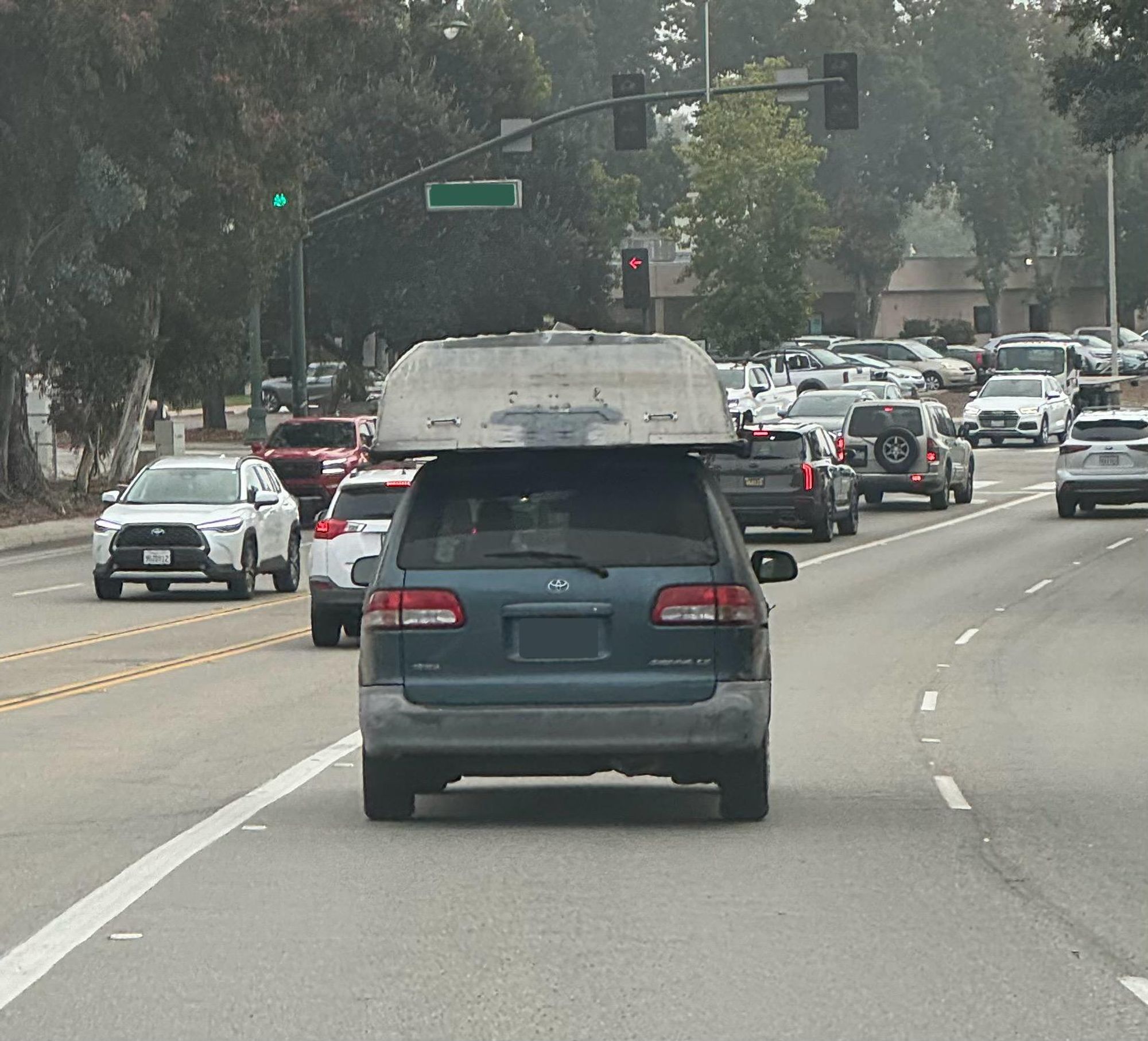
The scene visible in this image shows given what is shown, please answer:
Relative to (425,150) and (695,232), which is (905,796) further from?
(695,232)

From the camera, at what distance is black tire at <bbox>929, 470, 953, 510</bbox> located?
150 ft

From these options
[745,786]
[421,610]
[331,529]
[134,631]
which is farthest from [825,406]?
[421,610]

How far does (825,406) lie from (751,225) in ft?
121

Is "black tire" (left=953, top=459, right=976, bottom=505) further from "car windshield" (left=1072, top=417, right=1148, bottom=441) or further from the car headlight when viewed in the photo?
the car headlight

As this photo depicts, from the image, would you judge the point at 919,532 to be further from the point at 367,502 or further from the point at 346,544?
the point at 346,544

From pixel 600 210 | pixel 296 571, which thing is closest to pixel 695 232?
pixel 600 210

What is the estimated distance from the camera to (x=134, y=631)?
976 inches

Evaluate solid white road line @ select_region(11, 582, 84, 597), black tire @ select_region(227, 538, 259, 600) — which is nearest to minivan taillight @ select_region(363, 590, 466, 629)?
black tire @ select_region(227, 538, 259, 600)

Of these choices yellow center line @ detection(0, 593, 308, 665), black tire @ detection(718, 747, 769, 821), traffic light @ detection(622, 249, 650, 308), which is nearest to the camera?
black tire @ detection(718, 747, 769, 821)

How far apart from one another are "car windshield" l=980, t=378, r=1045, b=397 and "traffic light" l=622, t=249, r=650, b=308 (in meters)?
19.9

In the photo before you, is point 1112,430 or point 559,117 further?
point 559,117

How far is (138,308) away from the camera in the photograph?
4600 cm

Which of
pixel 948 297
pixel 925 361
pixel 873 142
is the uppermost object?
pixel 873 142

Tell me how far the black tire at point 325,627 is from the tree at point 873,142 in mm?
98877
